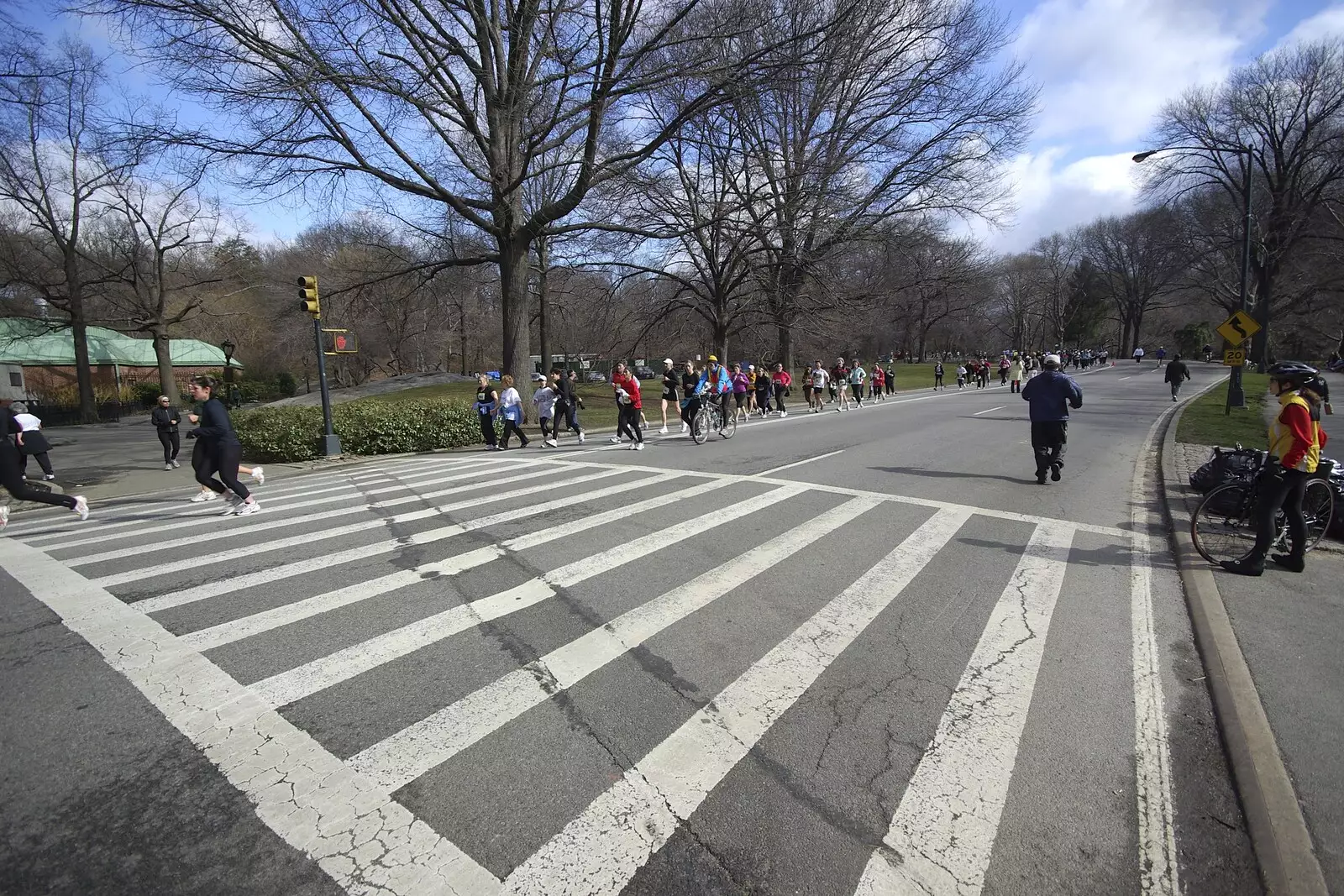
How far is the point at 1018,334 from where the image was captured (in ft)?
276

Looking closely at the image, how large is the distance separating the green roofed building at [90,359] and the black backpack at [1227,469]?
141 ft

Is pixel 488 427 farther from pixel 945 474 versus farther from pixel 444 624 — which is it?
pixel 444 624

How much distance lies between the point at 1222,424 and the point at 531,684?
18691 mm

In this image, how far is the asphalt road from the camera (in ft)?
7.39

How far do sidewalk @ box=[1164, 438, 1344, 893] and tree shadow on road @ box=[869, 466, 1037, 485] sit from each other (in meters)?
3.65

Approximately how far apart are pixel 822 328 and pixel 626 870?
2714 cm

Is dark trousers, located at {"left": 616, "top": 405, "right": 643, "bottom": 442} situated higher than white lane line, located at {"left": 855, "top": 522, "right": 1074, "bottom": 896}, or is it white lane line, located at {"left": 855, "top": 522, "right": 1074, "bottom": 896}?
dark trousers, located at {"left": 616, "top": 405, "right": 643, "bottom": 442}

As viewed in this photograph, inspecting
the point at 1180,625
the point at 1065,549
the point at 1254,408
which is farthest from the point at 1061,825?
the point at 1254,408

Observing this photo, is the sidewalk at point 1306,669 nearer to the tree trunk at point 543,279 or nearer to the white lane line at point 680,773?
the white lane line at point 680,773

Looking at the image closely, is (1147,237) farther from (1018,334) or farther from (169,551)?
(169,551)

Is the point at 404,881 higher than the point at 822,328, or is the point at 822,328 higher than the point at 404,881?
the point at 822,328

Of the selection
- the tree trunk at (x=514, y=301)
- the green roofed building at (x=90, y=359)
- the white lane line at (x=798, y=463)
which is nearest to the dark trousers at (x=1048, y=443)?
the white lane line at (x=798, y=463)

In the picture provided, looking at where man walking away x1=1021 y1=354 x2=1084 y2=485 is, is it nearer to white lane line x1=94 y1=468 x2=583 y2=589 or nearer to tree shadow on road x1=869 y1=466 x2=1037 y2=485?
tree shadow on road x1=869 y1=466 x2=1037 y2=485

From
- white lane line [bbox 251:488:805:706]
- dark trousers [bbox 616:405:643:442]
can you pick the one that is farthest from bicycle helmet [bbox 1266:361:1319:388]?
dark trousers [bbox 616:405:643:442]
